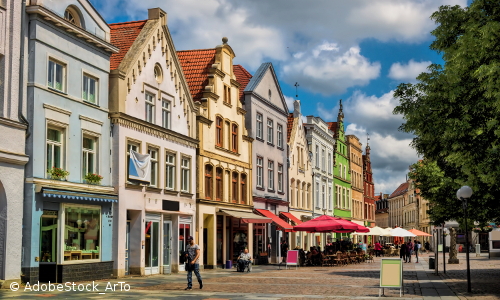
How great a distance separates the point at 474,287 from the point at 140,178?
14.5 meters

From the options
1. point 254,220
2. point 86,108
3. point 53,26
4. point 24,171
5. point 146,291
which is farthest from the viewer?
point 254,220

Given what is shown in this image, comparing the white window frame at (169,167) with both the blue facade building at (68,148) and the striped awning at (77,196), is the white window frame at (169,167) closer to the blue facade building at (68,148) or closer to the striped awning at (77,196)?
the blue facade building at (68,148)

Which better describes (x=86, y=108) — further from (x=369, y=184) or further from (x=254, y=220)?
(x=369, y=184)

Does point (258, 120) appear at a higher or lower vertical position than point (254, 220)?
higher

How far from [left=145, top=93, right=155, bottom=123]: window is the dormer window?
6130 mm

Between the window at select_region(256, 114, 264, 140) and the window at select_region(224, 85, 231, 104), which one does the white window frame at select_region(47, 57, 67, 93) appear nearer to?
the window at select_region(224, 85, 231, 104)

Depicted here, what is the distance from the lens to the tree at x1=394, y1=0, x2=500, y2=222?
19031 millimetres

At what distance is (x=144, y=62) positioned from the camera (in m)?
31.6

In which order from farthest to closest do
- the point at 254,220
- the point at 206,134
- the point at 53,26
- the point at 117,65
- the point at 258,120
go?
the point at 258,120 → the point at 254,220 → the point at 206,134 → the point at 117,65 → the point at 53,26

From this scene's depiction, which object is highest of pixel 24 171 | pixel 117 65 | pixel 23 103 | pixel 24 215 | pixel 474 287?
pixel 117 65

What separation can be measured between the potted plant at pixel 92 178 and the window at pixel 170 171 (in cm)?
676

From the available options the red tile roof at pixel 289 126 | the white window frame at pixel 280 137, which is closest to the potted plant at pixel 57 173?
the white window frame at pixel 280 137

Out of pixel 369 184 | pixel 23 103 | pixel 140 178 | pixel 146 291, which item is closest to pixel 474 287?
pixel 146 291

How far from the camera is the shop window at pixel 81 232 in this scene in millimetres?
25391
